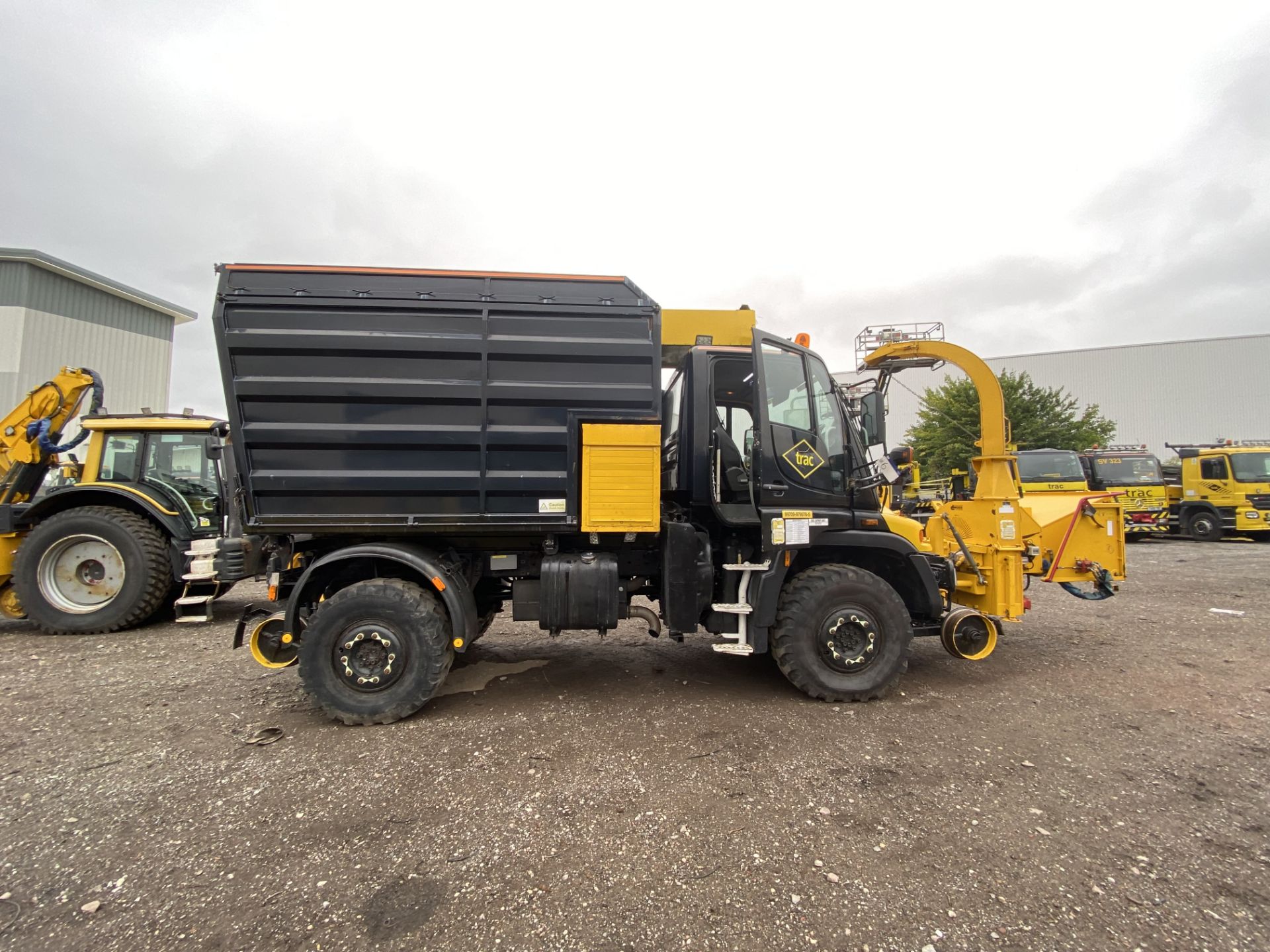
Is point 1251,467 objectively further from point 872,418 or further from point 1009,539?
point 872,418

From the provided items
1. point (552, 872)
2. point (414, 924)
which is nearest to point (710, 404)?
point (552, 872)

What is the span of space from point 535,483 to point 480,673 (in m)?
1.87

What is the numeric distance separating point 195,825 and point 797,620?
3.39m

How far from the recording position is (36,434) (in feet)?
20.7

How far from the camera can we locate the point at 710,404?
3936 mm

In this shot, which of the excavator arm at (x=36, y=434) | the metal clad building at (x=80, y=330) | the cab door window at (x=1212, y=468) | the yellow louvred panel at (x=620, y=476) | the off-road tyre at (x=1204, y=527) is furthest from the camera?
the metal clad building at (x=80, y=330)

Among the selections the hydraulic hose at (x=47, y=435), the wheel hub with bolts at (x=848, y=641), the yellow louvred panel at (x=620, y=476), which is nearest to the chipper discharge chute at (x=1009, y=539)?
the wheel hub with bolts at (x=848, y=641)

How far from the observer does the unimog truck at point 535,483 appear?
3.46 meters

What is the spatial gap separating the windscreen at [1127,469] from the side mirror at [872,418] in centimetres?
1396

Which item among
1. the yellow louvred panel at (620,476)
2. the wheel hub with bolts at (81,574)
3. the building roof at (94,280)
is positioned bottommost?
the wheel hub with bolts at (81,574)

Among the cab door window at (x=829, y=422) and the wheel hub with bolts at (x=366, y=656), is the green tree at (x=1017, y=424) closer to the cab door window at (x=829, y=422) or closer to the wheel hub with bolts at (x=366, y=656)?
the cab door window at (x=829, y=422)

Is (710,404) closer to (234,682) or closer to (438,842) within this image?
(438,842)

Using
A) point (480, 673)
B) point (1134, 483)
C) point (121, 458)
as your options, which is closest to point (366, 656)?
point (480, 673)

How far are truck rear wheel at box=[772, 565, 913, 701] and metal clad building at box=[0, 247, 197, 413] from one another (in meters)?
24.1
